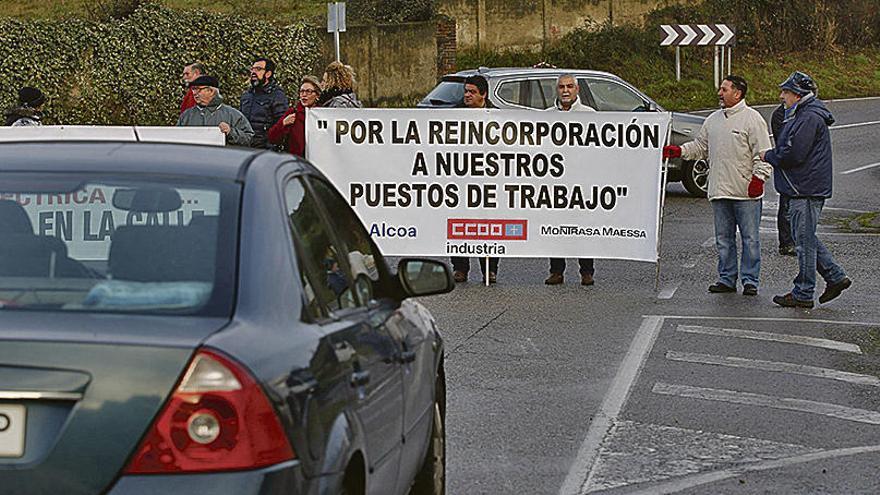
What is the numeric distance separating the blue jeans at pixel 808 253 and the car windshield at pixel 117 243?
9381 mm

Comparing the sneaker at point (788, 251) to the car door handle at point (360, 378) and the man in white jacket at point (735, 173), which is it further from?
the car door handle at point (360, 378)

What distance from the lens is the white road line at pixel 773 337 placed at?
458 inches

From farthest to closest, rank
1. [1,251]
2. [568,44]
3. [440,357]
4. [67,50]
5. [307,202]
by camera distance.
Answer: [568,44] → [67,50] → [440,357] → [307,202] → [1,251]

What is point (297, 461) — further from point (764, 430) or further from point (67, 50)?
point (67, 50)

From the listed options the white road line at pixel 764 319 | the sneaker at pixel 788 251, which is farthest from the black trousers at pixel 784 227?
the white road line at pixel 764 319

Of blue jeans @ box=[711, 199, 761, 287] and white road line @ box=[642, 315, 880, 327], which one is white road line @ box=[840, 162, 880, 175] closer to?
blue jeans @ box=[711, 199, 761, 287]

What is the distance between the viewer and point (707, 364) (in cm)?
1095

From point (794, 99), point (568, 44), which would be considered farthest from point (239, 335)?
point (568, 44)

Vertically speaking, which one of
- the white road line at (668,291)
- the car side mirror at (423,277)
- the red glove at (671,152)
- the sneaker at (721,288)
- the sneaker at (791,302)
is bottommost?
the white road line at (668,291)

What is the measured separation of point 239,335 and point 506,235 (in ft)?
34.9

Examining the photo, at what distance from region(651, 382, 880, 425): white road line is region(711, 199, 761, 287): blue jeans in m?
4.15

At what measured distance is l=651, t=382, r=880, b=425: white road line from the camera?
9.31m

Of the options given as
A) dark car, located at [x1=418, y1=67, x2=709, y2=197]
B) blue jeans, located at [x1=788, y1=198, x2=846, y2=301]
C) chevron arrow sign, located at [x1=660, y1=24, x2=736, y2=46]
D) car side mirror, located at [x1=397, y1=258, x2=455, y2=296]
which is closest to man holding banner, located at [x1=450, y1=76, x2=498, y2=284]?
blue jeans, located at [x1=788, y1=198, x2=846, y2=301]

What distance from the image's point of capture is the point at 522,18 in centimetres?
3828
